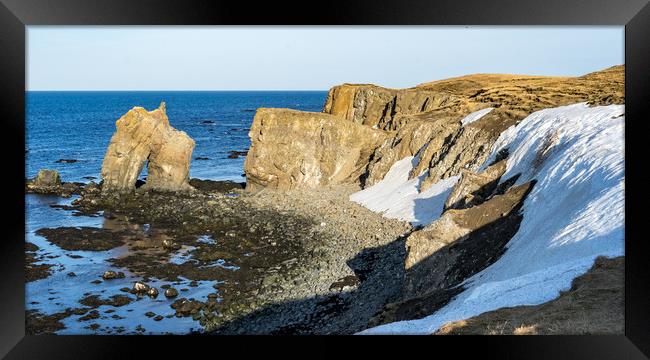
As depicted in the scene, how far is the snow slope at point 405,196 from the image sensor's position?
106 feet

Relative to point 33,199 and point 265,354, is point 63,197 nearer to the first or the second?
point 33,199

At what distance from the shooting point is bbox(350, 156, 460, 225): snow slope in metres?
32.4

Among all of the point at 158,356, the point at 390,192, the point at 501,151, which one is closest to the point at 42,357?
the point at 158,356

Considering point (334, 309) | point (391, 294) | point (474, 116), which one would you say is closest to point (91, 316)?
point (334, 309)

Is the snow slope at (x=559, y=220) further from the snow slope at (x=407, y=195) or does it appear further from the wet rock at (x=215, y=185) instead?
the wet rock at (x=215, y=185)

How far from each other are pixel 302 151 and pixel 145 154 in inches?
487

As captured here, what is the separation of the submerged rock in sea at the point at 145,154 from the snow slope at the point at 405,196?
1472 centimetres

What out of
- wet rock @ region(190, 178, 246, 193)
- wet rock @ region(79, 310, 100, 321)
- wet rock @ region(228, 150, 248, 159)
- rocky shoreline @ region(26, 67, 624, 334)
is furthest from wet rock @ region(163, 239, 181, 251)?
wet rock @ region(228, 150, 248, 159)

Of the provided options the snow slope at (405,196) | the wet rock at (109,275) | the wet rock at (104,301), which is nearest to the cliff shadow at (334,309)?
the wet rock at (104,301)

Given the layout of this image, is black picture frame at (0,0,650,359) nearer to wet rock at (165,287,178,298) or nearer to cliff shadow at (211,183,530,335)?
cliff shadow at (211,183,530,335)

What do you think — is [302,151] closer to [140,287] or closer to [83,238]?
[83,238]

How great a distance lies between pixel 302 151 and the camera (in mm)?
45594

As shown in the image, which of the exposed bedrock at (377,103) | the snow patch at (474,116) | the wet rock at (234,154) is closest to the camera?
the snow patch at (474,116)

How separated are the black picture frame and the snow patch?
23179 millimetres
